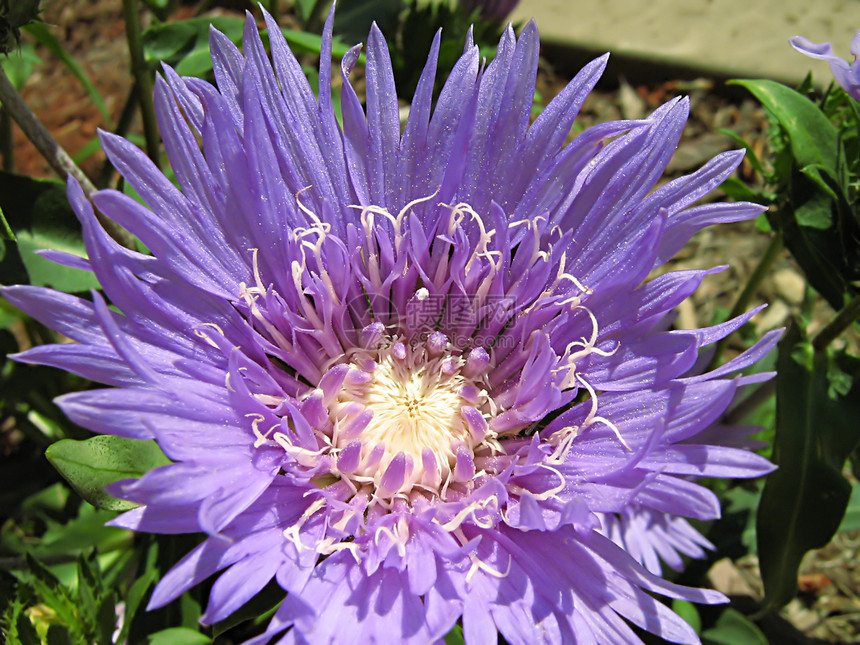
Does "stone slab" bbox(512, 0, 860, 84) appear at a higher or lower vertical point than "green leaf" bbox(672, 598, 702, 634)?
higher

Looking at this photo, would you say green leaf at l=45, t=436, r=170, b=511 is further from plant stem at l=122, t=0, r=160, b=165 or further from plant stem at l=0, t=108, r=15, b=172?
plant stem at l=0, t=108, r=15, b=172

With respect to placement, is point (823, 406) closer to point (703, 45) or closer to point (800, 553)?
point (800, 553)

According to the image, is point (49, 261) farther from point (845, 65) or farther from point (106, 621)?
point (845, 65)

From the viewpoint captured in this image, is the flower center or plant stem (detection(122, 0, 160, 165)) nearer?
the flower center

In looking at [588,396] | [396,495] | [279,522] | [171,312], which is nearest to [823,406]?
[588,396]

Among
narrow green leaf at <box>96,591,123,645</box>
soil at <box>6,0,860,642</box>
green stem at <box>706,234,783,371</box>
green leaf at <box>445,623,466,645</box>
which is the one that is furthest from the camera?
soil at <box>6,0,860,642</box>

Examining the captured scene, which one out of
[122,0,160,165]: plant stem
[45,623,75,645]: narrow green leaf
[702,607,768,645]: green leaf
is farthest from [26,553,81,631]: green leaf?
[702,607,768,645]: green leaf
